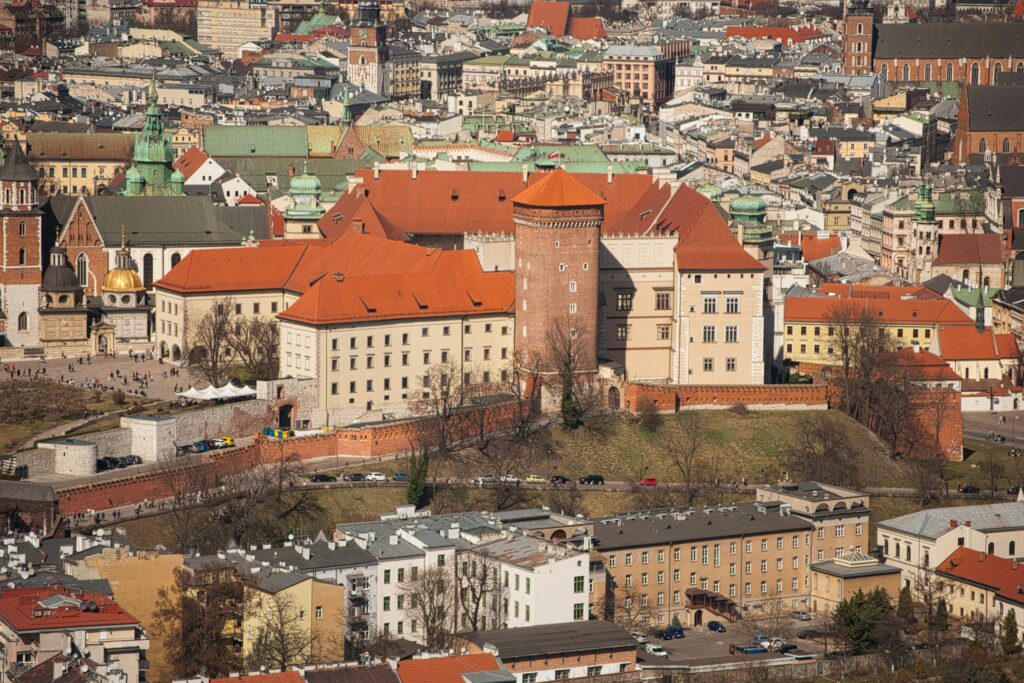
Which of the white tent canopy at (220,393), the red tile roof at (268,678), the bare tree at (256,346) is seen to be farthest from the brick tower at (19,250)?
the red tile roof at (268,678)

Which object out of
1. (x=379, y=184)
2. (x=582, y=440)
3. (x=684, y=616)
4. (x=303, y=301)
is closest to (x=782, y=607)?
(x=684, y=616)

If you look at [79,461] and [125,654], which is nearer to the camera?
[125,654]

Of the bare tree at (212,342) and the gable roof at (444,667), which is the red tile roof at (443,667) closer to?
the gable roof at (444,667)

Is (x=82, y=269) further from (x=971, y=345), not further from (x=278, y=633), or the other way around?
(x=278, y=633)

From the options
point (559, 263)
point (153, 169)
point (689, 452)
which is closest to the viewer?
point (689, 452)

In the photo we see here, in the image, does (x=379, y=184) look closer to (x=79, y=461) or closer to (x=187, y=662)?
(x=79, y=461)

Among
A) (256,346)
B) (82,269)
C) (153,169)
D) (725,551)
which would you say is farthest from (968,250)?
(725,551)
